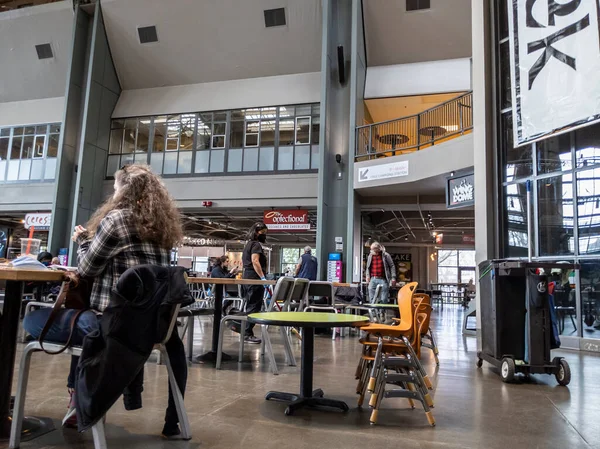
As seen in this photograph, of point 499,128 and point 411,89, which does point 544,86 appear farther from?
point 411,89

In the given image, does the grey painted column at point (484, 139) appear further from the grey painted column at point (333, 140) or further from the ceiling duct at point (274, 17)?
the ceiling duct at point (274, 17)

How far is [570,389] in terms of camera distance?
3605 millimetres

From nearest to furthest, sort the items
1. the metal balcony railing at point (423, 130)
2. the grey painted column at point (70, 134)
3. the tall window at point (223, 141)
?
the metal balcony railing at point (423, 130) < the tall window at point (223, 141) < the grey painted column at point (70, 134)

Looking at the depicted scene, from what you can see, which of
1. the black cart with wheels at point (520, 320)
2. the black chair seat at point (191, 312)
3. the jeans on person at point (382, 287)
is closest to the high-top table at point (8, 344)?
the black chair seat at point (191, 312)

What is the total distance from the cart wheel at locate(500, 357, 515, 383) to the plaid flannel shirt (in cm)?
319

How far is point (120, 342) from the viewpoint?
174cm

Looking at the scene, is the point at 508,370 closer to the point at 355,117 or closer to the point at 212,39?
the point at 355,117

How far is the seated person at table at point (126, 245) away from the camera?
6.19 ft

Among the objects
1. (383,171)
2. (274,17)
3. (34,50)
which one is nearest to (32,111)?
(34,50)

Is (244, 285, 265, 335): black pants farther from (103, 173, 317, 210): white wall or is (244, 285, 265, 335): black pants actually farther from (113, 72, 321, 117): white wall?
(113, 72, 321, 117): white wall

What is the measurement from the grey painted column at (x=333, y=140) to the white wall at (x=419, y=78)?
1.12 m

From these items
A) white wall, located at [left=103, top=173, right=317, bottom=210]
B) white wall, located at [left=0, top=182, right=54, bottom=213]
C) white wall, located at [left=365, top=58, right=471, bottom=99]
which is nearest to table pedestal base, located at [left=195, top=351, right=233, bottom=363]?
white wall, located at [left=103, top=173, right=317, bottom=210]

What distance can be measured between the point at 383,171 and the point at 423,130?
1483 millimetres

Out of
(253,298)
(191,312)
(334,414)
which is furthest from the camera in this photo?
(253,298)
